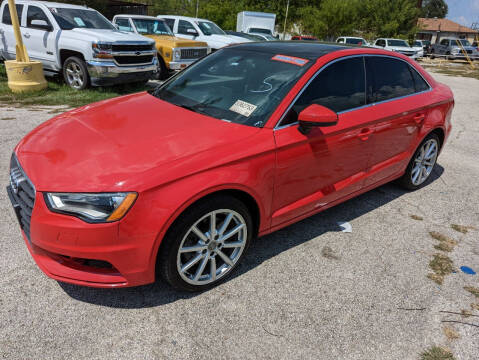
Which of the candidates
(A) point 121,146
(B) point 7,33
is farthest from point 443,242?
(B) point 7,33

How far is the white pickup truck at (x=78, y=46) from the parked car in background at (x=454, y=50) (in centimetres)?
3293

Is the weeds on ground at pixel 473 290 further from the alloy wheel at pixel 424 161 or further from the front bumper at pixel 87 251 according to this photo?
the front bumper at pixel 87 251

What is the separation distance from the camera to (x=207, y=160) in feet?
7.95

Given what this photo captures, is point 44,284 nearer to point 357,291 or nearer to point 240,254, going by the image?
point 240,254

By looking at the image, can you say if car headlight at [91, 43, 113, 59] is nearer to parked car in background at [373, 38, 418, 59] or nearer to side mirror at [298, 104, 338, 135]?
side mirror at [298, 104, 338, 135]

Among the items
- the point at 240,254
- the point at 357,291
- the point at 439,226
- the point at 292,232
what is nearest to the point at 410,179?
the point at 439,226

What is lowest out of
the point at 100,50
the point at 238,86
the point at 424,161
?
the point at 424,161

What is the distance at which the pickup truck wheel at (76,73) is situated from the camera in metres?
8.54

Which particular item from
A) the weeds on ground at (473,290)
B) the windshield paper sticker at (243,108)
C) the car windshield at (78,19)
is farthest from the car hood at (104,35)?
the weeds on ground at (473,290)

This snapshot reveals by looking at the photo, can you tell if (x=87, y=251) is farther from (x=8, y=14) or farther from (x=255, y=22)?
(x=255, y=22)

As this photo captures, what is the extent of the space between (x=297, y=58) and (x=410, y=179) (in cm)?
235

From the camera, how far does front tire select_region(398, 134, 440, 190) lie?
14.7 feet

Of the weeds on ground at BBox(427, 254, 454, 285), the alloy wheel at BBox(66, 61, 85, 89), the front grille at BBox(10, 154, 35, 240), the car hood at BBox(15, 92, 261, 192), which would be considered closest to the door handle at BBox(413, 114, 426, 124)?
the weeds on ground at BBox(427, 254, 454, 285)

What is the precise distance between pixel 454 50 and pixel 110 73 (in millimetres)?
34901
